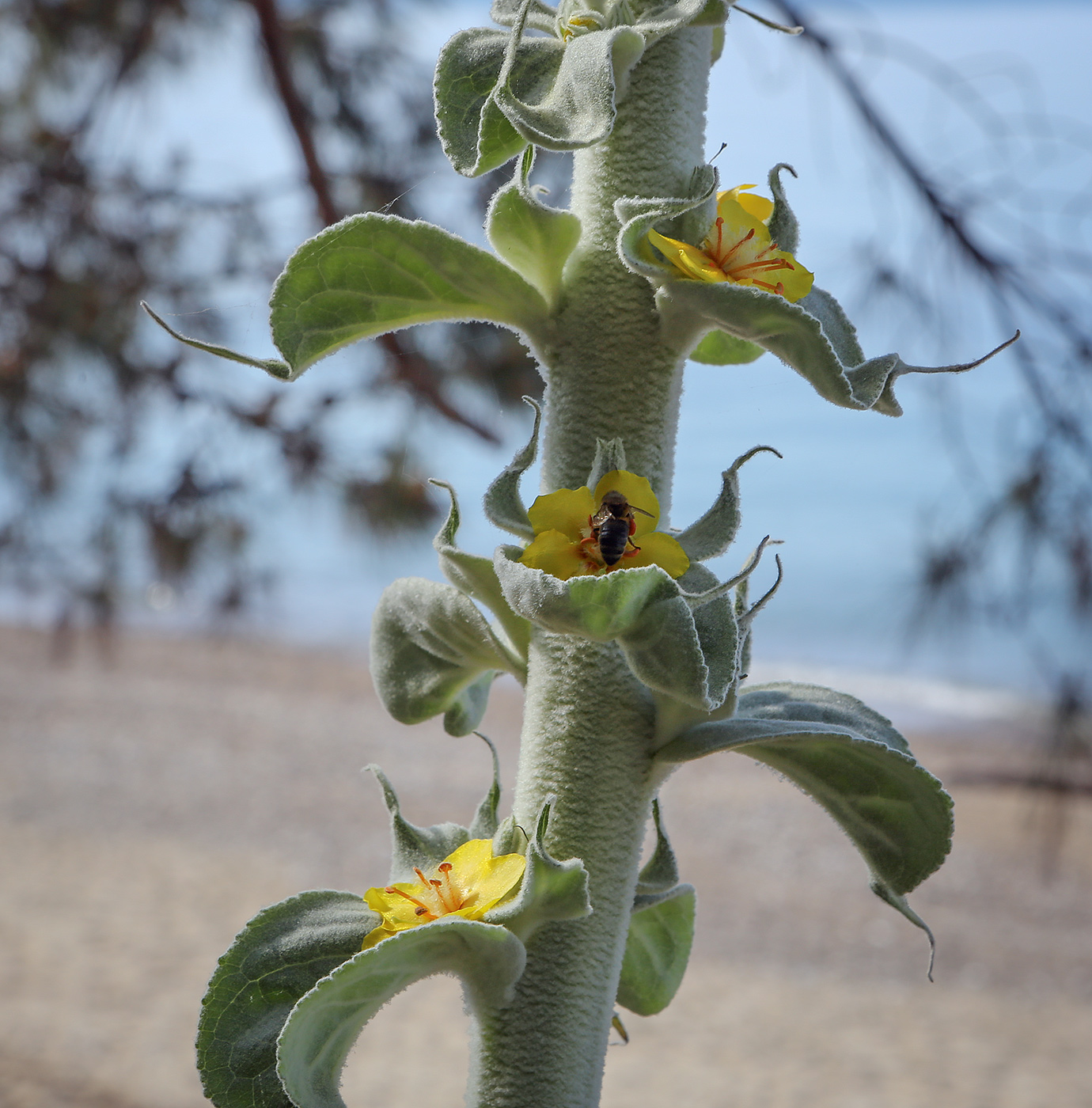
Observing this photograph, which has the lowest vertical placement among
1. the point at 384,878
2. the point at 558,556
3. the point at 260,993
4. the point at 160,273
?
the point at 260,993

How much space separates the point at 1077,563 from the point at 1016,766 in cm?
231

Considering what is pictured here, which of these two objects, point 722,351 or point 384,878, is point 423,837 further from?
point 384,878

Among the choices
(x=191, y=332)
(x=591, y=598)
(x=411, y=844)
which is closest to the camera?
(x=591, y=598)

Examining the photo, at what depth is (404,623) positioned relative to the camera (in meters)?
0.43

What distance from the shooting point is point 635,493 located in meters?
0.35

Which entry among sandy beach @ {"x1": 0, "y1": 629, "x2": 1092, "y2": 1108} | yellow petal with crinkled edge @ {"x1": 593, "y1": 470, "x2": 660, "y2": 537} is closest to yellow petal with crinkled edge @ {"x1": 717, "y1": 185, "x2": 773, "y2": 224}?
yellow petal with crinkled edge @ {"x1": 593, "y1": 470, "x2": 660, "y2": 537}

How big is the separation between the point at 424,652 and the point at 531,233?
159 millimetres

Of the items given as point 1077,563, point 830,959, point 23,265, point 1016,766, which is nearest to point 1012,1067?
point 830,959

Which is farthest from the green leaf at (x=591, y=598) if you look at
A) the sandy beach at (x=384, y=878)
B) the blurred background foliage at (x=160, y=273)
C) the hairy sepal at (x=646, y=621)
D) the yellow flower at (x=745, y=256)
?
the sandy beach at (x=384, y=878)

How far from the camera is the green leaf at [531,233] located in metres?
0.36

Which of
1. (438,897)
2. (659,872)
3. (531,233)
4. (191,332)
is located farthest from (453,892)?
(191,332)

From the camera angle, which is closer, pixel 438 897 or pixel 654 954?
pixel 438 897

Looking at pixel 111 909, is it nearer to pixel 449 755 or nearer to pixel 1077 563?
pixel 449 755

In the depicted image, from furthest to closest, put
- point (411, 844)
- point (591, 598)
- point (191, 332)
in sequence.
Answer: point (191, 332)
point (411, 844)
point (591, 598)
